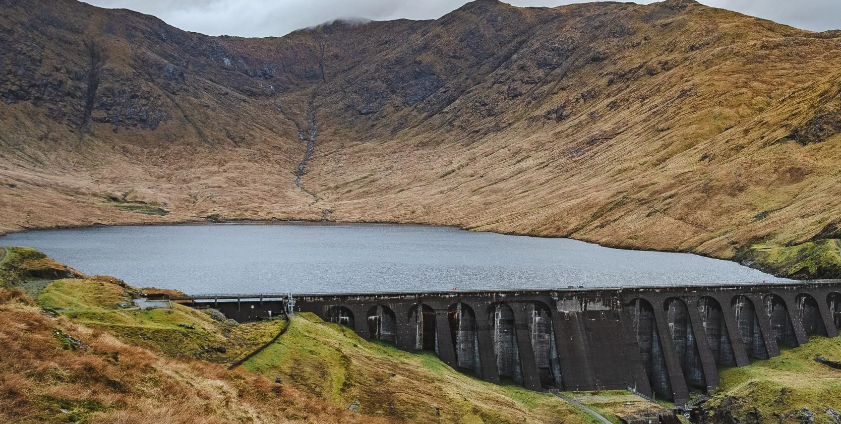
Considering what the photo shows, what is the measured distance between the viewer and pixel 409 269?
155375mm

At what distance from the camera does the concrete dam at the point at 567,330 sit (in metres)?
77.2

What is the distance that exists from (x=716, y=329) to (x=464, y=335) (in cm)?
3408

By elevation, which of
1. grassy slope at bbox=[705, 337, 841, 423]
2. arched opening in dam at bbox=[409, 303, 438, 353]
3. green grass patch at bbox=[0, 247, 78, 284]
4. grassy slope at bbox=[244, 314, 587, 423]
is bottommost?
grassy slope at bbox=[705, 337, 841, 423]

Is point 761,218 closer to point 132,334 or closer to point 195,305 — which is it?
point 195,305

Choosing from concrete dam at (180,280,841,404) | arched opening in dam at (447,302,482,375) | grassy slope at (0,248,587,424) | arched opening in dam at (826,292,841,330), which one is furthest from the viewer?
arched opening in dam at (826,292,841,330)

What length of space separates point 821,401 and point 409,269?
9558 cm

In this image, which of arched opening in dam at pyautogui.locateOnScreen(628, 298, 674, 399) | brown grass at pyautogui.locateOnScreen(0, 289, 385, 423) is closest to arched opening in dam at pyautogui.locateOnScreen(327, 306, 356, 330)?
brown grass at pyautogui.locateOnScreen(0, 289, 385, 423)

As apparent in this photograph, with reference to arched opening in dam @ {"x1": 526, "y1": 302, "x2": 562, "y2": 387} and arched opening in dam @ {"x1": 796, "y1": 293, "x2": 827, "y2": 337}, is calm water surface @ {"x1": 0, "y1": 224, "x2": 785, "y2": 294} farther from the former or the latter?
arched opening in dam @ {"x1": 526, "y1": 302, "x2": 562, "y2": 387}

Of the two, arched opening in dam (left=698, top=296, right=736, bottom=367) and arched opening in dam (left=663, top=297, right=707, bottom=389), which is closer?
arched opening in dam (left=663, top=297, right=707, bottom=389)

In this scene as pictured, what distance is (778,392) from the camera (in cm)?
7056

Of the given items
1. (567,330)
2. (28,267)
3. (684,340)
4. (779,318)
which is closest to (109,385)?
(28,267)

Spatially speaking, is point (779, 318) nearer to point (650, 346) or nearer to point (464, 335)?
point (650, 346)

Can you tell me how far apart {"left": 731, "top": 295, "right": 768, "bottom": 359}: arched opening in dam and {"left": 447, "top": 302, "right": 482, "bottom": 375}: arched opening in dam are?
3609 centimetres

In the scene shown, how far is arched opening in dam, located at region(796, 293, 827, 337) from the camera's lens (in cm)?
9856
